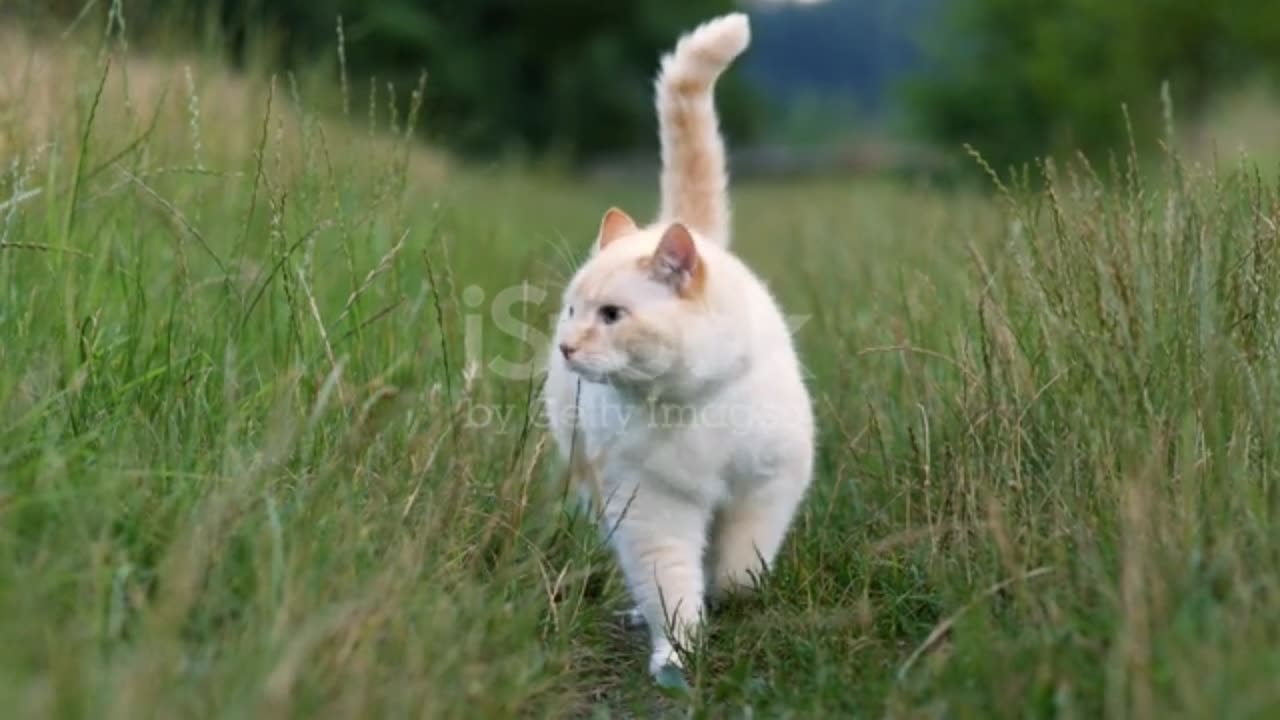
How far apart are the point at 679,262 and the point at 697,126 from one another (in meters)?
0.79

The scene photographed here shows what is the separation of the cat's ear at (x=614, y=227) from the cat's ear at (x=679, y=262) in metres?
0.44

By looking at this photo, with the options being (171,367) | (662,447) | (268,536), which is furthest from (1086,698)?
(171,367)

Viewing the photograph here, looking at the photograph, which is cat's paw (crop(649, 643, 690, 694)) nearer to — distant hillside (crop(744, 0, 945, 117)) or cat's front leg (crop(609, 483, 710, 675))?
cat's front leg (crop(609, 483, 710, 675))

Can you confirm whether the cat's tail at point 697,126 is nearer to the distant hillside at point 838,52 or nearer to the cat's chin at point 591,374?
the cat's chin at point 591,374

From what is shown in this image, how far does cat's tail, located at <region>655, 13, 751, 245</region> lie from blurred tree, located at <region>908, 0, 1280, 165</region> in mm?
11025

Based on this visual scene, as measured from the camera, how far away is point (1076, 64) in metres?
18.9

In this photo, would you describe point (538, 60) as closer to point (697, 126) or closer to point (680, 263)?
point (697, 126)

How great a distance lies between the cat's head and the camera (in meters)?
2.98

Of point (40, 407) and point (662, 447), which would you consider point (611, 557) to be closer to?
point (662, 447)

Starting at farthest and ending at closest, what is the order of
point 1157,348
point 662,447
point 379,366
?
point 379,366 → point 662,447 → point 1157,348

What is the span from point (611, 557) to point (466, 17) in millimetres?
20242

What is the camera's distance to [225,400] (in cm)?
287

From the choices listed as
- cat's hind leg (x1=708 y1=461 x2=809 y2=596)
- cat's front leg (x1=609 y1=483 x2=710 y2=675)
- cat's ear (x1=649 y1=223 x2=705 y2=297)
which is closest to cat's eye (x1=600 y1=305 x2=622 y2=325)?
cat's ear (x1=649 y1=223 x2=705 y2=297)

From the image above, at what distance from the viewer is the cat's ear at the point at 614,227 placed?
11.4ft
